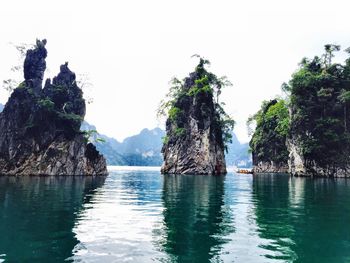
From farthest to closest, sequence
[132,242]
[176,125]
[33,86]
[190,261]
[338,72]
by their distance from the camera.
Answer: [176,125] < [33,86] < [338,72] < [132,242] < [190,261]

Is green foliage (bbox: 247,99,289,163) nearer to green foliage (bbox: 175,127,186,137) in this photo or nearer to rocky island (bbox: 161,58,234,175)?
rocky island (bbox: 161,58,234,175)

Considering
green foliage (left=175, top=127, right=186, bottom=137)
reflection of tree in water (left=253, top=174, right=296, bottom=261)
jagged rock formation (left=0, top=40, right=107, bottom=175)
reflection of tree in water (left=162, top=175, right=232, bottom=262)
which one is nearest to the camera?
reflection of tree in water (left=162, top=175, right=232, bottom=262)

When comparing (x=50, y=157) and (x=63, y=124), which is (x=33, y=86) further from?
(x=50, y=157)

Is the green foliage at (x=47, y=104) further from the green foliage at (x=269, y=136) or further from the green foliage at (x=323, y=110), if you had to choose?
the green foliage at (x=269, y=136)

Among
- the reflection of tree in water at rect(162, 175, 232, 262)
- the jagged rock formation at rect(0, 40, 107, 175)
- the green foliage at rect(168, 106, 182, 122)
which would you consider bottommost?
the reflection of tree in water at rect(162, 175, 232, 262)

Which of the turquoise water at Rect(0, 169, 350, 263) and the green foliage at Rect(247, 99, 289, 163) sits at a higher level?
the green foliage at Rect(247, 99, 289, 163)

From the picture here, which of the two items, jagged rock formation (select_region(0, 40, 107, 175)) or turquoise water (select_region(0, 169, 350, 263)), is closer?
turquoise water (select_region(0, 169, 350, 263))

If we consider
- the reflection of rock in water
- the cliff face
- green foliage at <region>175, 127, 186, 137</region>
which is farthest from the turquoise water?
green foliage at <region>175, 127, 186, 137</region>

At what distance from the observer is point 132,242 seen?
41.0 ft

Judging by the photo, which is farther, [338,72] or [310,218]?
[338,72]

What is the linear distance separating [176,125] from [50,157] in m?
37.8

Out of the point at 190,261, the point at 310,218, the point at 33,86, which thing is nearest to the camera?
the point at 190,261

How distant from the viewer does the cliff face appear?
88312 millimetres

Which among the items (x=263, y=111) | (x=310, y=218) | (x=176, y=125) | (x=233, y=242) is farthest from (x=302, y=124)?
(x=233, y=242)
